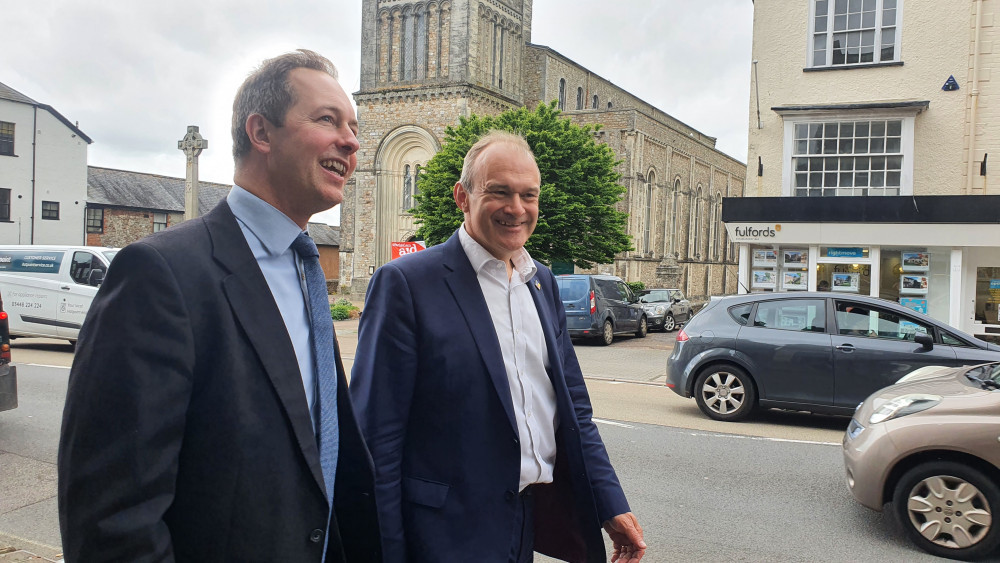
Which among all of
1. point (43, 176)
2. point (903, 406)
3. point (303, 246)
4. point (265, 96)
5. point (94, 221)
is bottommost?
point (903, 406)

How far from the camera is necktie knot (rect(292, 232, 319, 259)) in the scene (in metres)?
1.98

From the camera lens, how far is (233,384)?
1.61 metres

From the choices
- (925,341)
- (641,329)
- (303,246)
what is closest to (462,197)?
(303,246)

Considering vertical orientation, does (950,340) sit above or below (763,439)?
above

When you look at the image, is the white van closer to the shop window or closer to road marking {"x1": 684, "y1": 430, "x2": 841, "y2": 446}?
road marking {"x1": 684, "y1": 430, "x2": 841, "y2": 446}

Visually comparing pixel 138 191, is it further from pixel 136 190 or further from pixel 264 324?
pixel 264 324

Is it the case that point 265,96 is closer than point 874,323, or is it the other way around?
point 265,96

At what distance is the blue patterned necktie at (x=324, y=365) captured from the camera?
6.28 feet

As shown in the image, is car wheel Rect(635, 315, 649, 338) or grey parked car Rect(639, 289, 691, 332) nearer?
car wheel Rect(635, 315, 649, 338)

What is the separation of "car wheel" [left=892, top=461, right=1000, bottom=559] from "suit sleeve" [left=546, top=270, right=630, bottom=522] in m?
3.36

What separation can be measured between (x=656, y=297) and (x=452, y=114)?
1809cm

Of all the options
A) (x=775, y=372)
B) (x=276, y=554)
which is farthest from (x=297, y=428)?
(x=775, y=372)

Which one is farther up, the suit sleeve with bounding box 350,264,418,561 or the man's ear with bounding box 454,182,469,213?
the man's ear with bounding box 454,182,469,213

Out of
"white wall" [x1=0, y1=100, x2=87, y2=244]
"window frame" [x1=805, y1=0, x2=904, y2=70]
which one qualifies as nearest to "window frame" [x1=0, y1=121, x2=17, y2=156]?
"white wall" [x1=0, y1=100, x2=87, y2=244]
